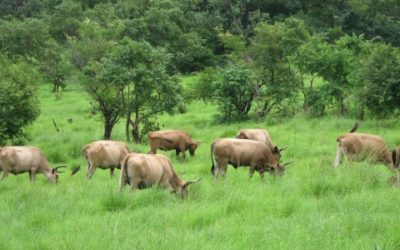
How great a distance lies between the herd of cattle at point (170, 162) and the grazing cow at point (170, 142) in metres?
3.33

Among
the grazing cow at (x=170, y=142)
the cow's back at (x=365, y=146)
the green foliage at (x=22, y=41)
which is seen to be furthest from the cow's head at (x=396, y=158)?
the green foliage at (x=22, y=41)

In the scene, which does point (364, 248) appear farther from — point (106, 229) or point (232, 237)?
point (106, 229)

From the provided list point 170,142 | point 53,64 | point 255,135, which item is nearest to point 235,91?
point 170,142

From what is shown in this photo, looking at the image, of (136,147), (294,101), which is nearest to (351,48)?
(294,101)

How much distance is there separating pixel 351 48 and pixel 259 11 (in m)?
21.6

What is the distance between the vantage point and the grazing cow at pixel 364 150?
1363cm

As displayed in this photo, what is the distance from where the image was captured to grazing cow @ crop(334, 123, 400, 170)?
13.6m

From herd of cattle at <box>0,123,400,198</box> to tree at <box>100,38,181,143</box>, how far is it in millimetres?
6030

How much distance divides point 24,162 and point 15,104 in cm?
546

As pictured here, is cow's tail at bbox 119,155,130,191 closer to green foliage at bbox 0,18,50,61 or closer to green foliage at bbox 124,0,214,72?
green foliage at bbox 0,18,50,61

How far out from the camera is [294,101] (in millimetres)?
25422

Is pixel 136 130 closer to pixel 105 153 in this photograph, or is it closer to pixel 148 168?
pixel 105 153

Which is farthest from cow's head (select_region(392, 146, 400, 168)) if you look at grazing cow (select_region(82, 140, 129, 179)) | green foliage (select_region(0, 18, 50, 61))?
green foliage (select_region(0, 18, 50, 61))

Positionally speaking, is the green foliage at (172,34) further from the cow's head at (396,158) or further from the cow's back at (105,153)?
the cow's head at (396,158)
